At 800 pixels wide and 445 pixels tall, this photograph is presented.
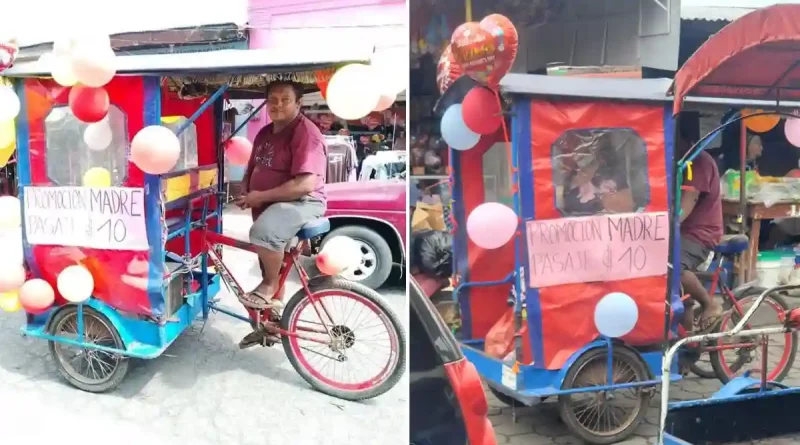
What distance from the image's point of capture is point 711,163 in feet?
6.06

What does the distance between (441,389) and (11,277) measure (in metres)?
1.45

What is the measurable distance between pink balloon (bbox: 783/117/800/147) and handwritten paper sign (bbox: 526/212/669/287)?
465 mm

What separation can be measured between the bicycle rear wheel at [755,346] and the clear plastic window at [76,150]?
1943 mm

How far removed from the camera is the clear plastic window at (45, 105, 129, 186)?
194cm

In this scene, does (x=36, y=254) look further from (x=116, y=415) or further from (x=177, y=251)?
(x=116, y=415)

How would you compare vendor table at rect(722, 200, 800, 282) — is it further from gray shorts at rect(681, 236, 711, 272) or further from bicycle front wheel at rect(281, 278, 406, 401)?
bicycle front wheel at rect(281, 278, 406, 401)

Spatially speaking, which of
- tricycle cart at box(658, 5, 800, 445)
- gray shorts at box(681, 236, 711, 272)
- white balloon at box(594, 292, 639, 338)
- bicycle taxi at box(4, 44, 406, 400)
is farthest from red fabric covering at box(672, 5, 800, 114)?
bicycle taxi at box(4, 44, 406, 400)

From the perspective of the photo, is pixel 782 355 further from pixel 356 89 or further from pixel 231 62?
pixel 231 62

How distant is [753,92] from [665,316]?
71 cm

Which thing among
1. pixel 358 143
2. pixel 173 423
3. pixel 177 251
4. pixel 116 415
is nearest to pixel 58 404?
pixel 116 415

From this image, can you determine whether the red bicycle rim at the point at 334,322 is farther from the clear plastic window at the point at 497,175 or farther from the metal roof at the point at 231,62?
the metal roof at the point at 231,62

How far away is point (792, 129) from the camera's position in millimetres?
1865

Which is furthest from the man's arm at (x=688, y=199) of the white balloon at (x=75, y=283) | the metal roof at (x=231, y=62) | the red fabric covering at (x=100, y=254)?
the white balloon at (x=75, y=283)

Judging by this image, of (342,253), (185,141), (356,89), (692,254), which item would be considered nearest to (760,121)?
(692,254)
